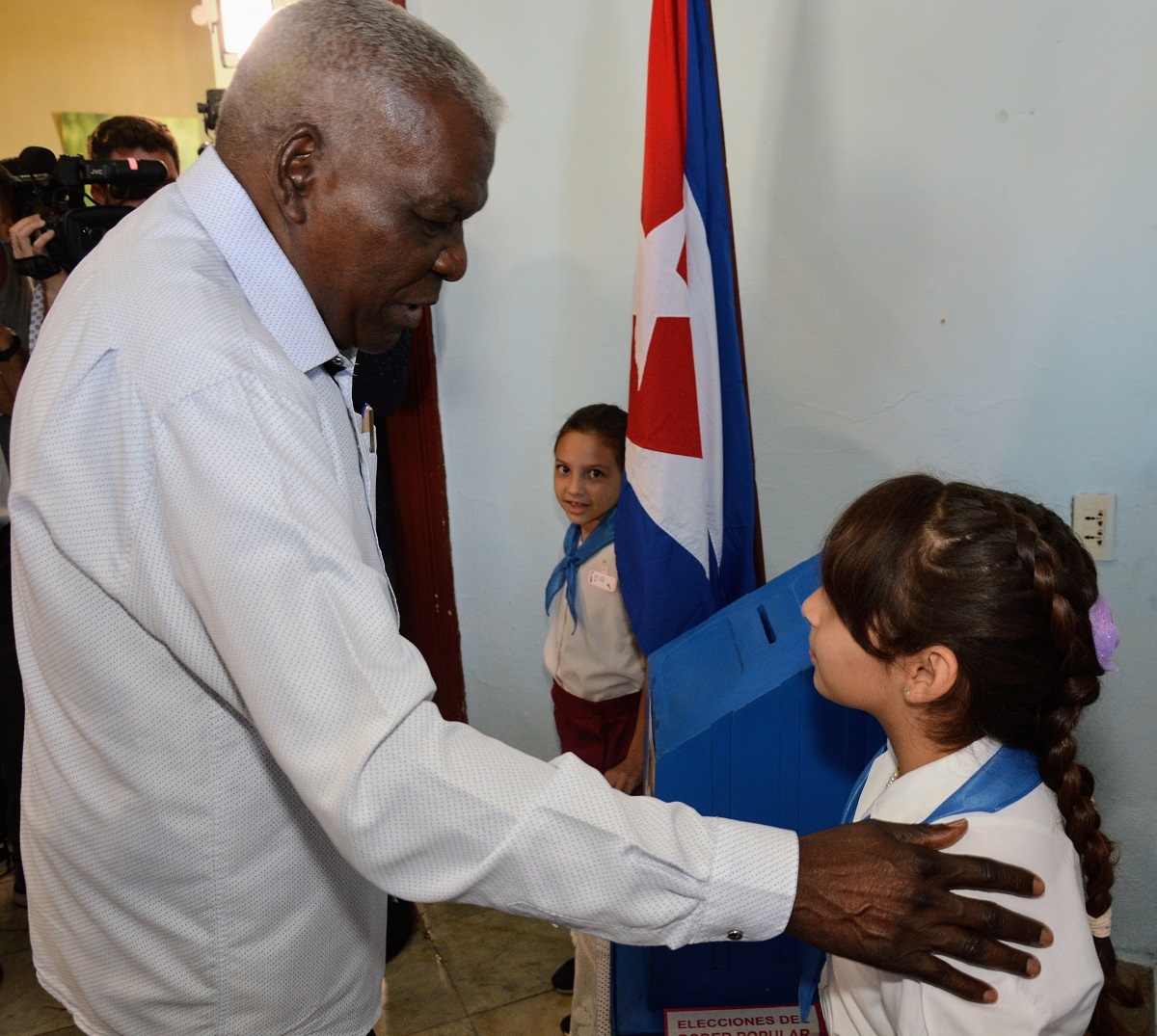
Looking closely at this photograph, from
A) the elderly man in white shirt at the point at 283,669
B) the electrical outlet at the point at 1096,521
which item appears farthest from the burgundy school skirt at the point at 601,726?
the elderly man in white shirt at the point at 283,669

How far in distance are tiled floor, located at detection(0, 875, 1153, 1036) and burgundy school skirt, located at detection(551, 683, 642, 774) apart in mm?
516

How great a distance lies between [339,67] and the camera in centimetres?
92

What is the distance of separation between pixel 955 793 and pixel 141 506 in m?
0.77

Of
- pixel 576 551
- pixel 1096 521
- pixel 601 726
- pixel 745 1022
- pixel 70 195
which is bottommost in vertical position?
pixel 601 726

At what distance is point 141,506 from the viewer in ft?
2.53

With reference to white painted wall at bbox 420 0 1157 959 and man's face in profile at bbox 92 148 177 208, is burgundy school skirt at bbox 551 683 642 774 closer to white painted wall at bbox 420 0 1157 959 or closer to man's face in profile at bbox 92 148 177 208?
white painted wall at bbox 420 0 1157 959

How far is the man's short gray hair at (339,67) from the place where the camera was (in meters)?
0.92

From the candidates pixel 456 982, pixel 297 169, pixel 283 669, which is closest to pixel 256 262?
pixel 297 169

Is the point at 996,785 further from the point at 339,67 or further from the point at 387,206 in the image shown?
the point at 339,67

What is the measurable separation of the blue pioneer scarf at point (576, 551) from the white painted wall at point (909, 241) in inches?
13.7

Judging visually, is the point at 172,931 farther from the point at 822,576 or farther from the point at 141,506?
the point at 822,576

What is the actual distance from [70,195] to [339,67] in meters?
1.56

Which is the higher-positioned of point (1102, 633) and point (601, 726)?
point (1102, 633)

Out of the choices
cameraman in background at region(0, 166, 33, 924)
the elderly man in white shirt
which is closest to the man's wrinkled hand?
the elderly man in white shirt
